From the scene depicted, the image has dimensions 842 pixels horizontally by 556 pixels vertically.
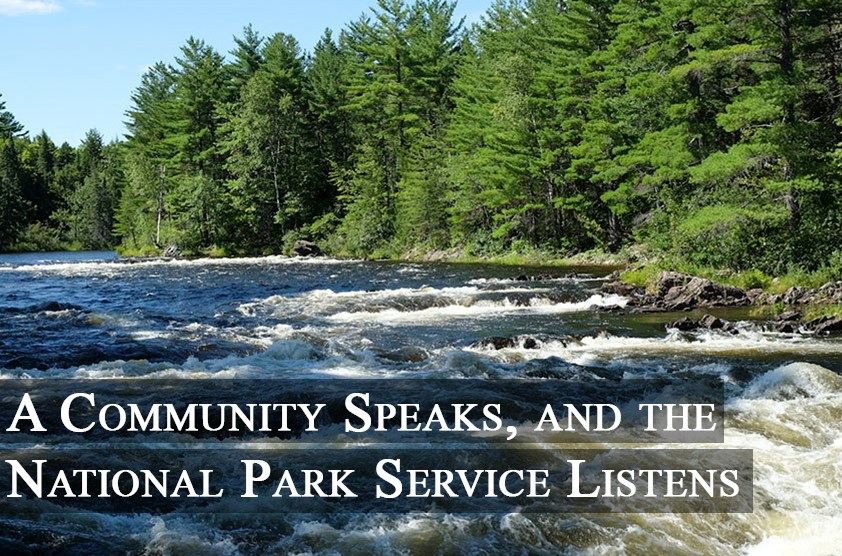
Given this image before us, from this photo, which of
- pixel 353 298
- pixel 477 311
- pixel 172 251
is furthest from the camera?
pixel 172 251

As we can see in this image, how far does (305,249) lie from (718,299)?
3745 cm

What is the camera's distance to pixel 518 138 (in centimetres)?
4066

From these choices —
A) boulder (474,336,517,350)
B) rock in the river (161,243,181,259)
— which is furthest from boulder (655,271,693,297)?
rock in the river (161,243,181,259)

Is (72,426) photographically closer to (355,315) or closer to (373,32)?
(355,315)

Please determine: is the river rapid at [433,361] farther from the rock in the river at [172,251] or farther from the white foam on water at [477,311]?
the rock in the river at [172,251]

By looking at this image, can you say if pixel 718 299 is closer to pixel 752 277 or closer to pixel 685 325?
pixel 752 277

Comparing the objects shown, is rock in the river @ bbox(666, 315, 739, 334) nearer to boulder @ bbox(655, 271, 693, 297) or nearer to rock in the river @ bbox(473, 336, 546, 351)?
rock in the river @ bbox(473, 336, 546, 351)

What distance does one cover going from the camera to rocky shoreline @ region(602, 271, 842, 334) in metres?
16.6

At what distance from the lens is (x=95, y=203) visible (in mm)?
101562

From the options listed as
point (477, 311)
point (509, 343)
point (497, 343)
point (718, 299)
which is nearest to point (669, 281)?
point (718, 299)

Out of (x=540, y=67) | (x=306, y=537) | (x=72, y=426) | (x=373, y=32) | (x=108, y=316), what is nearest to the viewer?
(x=306, y=537)

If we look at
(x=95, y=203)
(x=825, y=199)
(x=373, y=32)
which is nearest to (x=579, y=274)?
(x=825, y=199)

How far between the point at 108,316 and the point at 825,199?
21823 millimetres

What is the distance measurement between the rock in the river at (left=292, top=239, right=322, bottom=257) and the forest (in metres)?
1.50
